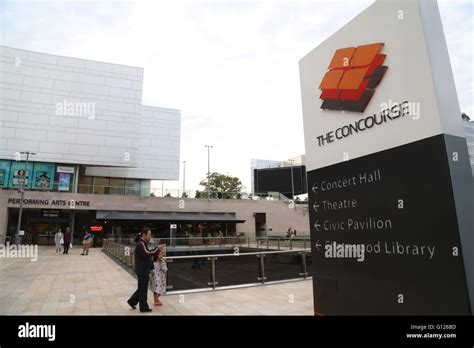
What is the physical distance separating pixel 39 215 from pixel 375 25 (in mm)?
34272

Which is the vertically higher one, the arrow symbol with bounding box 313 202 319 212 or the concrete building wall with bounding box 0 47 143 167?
the concrete building wall with bounding box 0 47 143 167

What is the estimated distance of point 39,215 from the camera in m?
30.1

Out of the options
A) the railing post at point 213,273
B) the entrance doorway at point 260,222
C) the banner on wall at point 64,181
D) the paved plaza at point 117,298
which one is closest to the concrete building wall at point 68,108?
the banner on wall at point 64,181

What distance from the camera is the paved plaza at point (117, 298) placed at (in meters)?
6.36

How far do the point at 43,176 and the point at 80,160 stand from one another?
12.3ft

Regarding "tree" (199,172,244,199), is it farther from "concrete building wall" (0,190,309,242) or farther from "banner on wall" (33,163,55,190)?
"banner on wall" (33,163,55,190)

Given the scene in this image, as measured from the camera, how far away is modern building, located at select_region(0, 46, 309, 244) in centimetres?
3016

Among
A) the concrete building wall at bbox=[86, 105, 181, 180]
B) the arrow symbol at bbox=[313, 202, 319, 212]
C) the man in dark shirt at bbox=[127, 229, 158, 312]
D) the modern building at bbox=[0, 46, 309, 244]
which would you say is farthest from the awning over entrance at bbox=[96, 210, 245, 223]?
the arrow symbol at bbox=[313, 202, 319, 212]

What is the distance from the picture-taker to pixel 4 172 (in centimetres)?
3034

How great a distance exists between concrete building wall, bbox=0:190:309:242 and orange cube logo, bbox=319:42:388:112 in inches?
1187

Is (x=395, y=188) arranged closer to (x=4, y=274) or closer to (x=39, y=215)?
(x=4, y=274)

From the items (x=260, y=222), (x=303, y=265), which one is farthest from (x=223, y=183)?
(x=303, y=265)

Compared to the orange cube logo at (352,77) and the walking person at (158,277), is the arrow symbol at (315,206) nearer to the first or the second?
the orange cube logo at (352,77)
